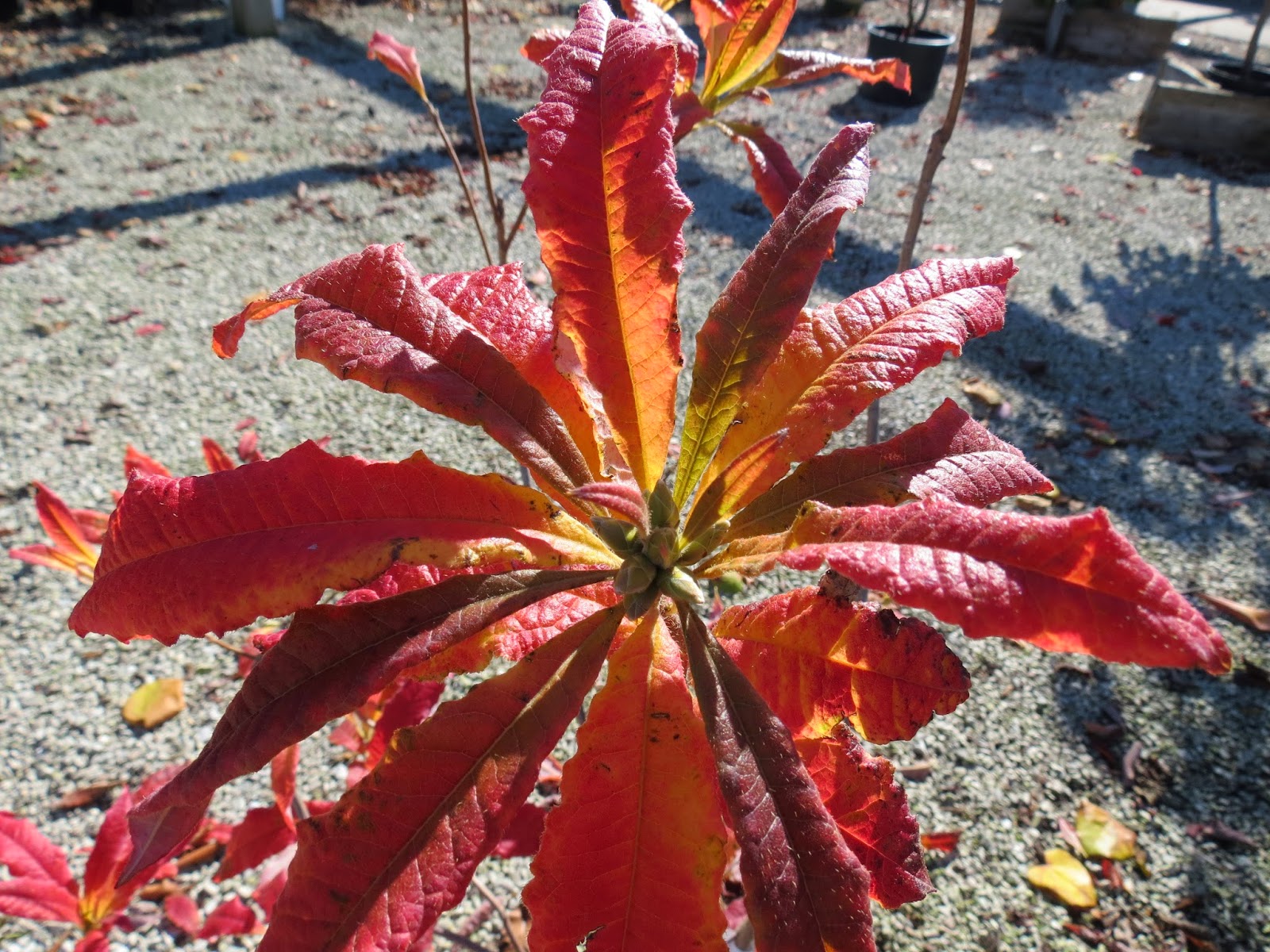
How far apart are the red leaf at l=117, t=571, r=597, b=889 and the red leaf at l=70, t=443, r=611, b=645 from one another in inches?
1.4

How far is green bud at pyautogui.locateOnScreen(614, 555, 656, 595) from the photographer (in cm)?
78

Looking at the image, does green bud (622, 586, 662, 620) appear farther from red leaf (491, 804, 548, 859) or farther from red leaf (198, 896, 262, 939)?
red leaf (198, 896, 262, 939)

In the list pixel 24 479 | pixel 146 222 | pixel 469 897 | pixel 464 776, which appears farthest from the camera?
pixel 146 222

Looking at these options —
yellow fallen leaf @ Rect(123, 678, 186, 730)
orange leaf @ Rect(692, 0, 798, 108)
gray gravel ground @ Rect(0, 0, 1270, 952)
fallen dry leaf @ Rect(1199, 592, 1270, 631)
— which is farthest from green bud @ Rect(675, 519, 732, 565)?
fallen dry leaf @ Rect(1199, 592, 1270, 631)

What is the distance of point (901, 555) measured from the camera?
0.61m

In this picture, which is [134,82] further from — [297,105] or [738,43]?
[738,43]

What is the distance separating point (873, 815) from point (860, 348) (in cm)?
51

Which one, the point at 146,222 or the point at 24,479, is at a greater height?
the point at 146,222

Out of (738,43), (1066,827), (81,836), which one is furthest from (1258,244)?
(81,836)

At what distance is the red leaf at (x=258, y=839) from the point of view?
1.47 metres

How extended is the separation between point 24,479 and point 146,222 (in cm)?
218

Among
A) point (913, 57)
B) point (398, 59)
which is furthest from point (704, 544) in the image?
point (913, 57)

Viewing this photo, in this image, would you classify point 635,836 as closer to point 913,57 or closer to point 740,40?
point 740,40

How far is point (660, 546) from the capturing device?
0.83 meters
